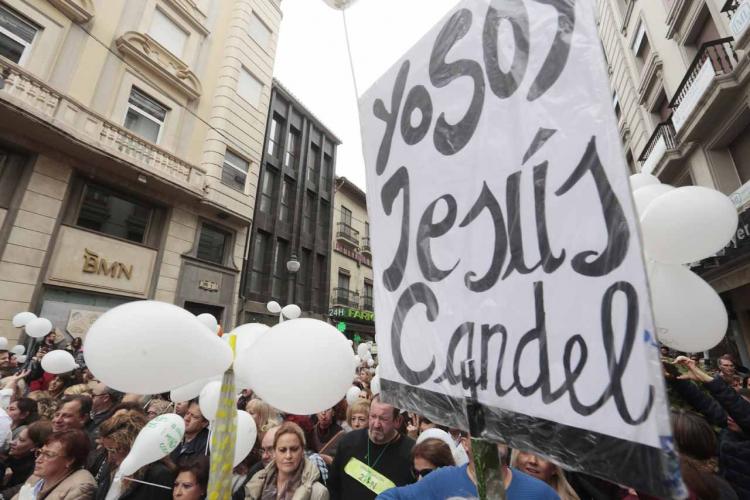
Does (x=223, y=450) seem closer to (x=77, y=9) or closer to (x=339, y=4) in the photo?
(x=339, y=4)

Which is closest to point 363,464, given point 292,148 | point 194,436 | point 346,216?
point 194,436

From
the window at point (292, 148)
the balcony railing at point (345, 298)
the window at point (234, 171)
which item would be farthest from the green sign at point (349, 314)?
the window at point (234, 171)

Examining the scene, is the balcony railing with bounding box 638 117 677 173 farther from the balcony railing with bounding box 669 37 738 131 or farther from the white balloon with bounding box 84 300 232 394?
the white balloon with bounding box 84 300 232 394

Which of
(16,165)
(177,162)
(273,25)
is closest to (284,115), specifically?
(273,25)

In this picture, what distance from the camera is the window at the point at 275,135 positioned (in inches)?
683

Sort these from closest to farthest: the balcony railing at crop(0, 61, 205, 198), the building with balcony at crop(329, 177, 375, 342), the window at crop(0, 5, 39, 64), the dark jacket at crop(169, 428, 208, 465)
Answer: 1. the dark jacket at crop(169, 428, 208, 465)
2. the balcony railing at crop(0, 61, 205, 198)
3. the window at crop(0, 5, 39, 64)
4. the building with balcony at crop(329, 177, 375, 342)

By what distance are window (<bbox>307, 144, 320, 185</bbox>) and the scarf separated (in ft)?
58.7

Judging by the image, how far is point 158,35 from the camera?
1119 centimetres

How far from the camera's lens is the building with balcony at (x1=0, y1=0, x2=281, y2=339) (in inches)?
310

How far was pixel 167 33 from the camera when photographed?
11.5 meters

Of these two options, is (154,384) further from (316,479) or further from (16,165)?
(16,165)

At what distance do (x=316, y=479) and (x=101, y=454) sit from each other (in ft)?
6.53

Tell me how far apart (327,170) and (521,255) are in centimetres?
2106

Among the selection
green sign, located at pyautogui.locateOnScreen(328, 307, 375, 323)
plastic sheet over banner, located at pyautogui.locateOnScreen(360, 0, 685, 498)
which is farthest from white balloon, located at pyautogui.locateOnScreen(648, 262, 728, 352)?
green sign, located at pyautogui.locateOnScreen(328, 307, 375, 323)
